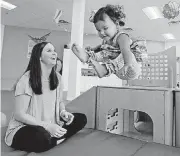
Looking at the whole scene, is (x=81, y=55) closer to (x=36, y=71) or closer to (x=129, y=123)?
(x=36, y=71)

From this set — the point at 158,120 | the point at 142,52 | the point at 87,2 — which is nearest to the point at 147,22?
the point at 87,2

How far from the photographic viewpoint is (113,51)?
75 centimetres

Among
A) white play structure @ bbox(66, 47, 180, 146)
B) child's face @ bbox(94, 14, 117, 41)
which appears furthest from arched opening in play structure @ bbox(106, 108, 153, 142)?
child's face @ bbox(94, 14, 117, 41)

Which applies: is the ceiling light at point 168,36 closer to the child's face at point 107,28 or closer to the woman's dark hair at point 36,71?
the child's face at point 107,28

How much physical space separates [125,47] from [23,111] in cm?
47

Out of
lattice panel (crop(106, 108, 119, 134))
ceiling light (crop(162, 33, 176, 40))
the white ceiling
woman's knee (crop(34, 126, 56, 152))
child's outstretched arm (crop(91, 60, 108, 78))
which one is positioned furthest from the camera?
ceiling light (crop(162, 33, 176, 40))

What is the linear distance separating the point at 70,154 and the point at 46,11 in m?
2.22

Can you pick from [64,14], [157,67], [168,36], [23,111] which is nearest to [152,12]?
[64,14]

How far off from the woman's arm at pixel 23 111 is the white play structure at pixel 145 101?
349 millimetres

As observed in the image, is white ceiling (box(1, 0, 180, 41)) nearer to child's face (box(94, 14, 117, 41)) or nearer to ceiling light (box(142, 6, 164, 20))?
ceiling light (box(142, 6, 164, 20))

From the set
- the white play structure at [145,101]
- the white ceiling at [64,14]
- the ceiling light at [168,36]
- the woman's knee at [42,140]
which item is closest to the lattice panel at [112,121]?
the white play structure at [145,101]

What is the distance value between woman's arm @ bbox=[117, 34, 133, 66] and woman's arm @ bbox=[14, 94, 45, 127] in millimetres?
403

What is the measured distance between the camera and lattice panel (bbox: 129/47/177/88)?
31.7 inches

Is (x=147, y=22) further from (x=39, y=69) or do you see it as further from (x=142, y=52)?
(x=39, y=69)
